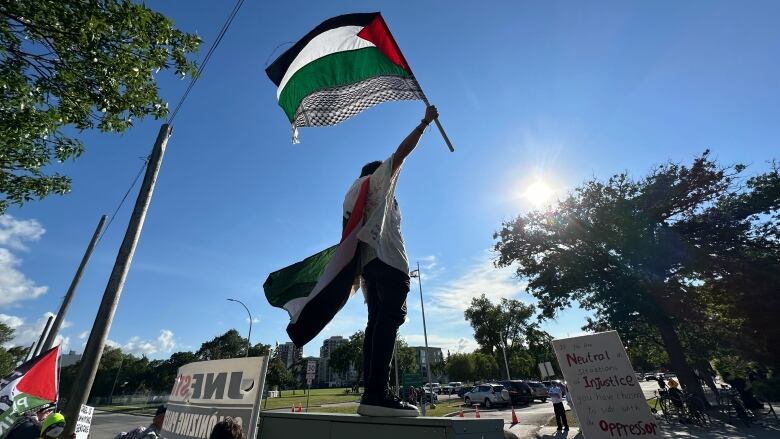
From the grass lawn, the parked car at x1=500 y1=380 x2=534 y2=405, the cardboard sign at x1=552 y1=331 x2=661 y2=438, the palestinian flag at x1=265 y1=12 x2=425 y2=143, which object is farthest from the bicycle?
the grass lawn

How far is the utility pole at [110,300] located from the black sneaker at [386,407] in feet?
14.4

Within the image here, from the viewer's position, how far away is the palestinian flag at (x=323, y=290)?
2.62 meters

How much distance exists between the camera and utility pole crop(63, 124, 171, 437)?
16.1 ft

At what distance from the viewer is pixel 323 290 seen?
8.61 feet

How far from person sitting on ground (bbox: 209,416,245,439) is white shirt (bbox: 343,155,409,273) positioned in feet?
4.30

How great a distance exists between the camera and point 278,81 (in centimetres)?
404

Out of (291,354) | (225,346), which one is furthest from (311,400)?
(225,346)

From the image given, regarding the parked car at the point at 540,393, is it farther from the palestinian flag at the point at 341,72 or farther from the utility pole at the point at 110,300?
the palestinian flag at the point at 341,72

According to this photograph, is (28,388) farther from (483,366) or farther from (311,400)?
(483,366)

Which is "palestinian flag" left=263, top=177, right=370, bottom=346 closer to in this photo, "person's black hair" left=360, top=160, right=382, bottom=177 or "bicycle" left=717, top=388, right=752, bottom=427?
"person's black hair" left=360, top=160, right=382, bottom=177

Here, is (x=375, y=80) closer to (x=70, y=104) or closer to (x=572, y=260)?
(x=70, y=104)

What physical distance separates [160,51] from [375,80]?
13.2 feet

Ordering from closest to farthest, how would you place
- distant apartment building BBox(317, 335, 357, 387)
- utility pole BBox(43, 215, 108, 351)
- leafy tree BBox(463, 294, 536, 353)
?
1. utility pole BBox(43, 215, 108, 351)
2. leafy tree BBox(463, 294, 536, 353)
3. distant apartment building BBox(317, 335, 357, 387)

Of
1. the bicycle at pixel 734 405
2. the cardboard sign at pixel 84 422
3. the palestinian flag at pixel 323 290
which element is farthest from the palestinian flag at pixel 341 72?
the bicycle at pixel 734 405
